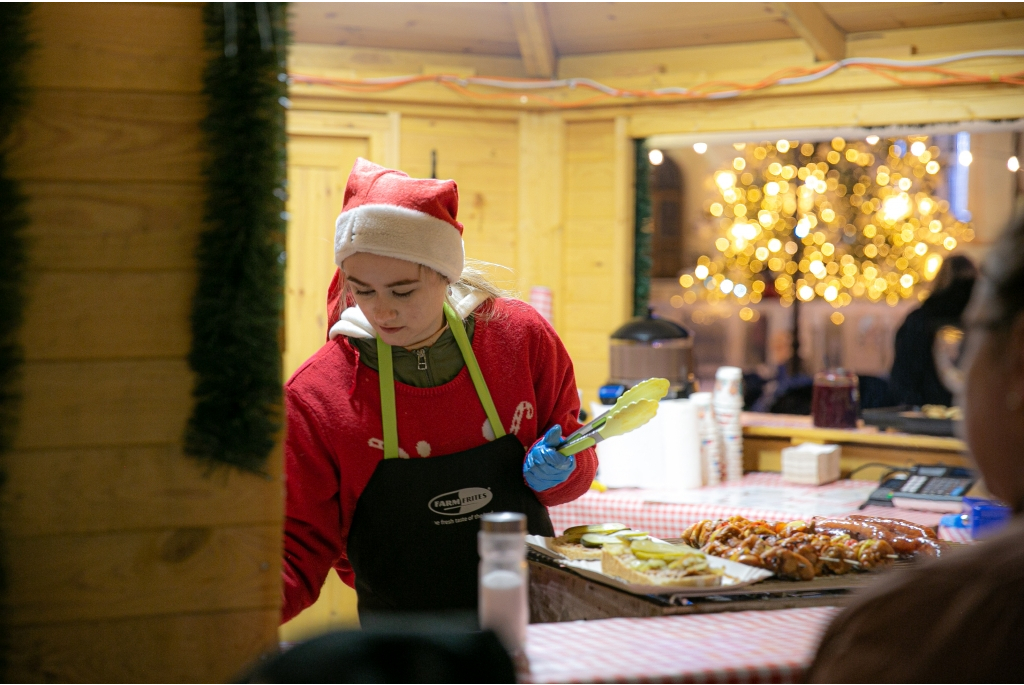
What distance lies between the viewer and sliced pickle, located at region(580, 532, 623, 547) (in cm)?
179

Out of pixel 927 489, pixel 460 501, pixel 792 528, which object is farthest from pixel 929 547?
pixel 927 489

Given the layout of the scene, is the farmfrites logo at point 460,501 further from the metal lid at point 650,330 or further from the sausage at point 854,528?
the metal lid at point 650,330

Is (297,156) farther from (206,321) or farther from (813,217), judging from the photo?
(813,217)

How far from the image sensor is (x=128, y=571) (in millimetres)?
1294

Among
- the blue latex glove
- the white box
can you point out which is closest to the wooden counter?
the white box

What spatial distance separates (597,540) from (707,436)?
179 cm

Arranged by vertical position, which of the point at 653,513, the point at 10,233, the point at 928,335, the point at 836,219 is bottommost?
the point at 653,513

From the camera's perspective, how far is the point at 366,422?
196 cm

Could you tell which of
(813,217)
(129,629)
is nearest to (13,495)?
(129,629)

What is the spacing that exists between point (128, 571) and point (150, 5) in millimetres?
789

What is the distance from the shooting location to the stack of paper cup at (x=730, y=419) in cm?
366

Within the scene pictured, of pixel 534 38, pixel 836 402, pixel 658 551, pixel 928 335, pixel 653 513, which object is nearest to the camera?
pixel 658 551

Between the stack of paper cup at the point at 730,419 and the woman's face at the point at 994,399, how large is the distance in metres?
2.75

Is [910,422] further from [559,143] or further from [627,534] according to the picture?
[627,534]
